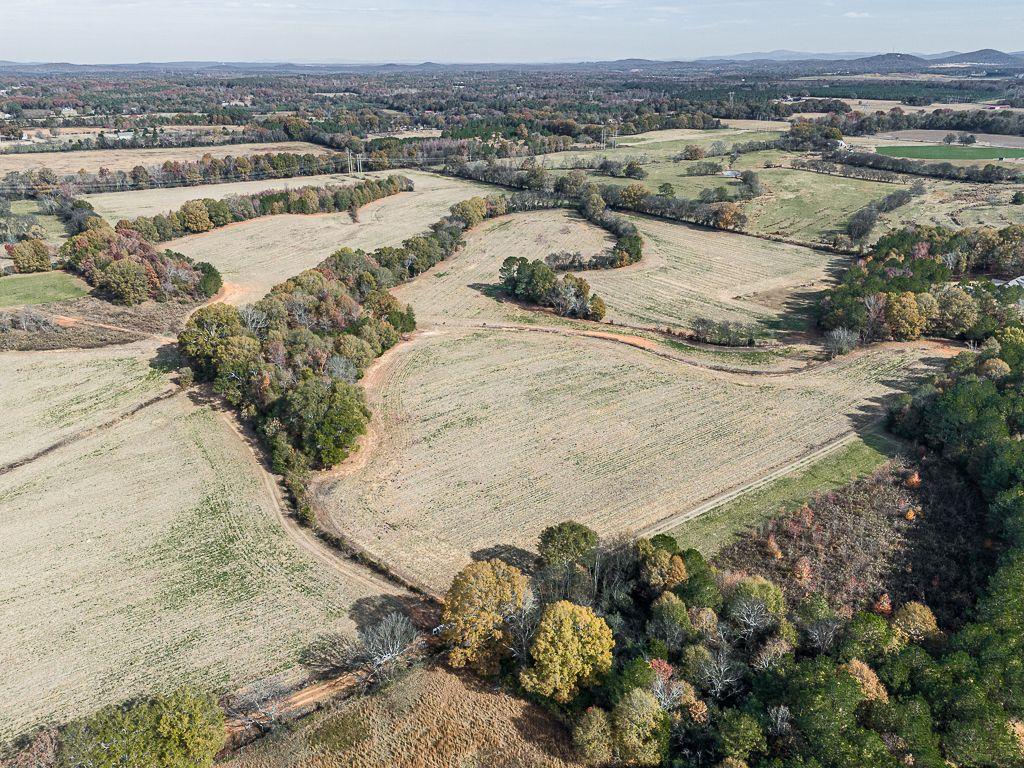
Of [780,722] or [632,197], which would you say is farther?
[632,197]

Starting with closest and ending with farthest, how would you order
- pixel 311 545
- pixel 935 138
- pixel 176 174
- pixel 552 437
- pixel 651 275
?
pixel 311 545
pixel 552 437
pixel 651 275
pixel 176 174
pixel 935 138

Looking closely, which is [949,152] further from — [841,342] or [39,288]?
[39,288]

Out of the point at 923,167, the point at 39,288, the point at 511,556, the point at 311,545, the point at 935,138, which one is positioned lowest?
the point at 311,545

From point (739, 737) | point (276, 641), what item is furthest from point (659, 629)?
point (276, 641)

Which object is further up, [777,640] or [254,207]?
[254,207]

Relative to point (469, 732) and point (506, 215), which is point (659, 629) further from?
point (506, 215)

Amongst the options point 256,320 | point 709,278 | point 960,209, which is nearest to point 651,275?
point 709,278

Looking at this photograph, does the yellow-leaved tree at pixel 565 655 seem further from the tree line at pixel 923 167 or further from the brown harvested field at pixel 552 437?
the tree line at pixel 923 167
